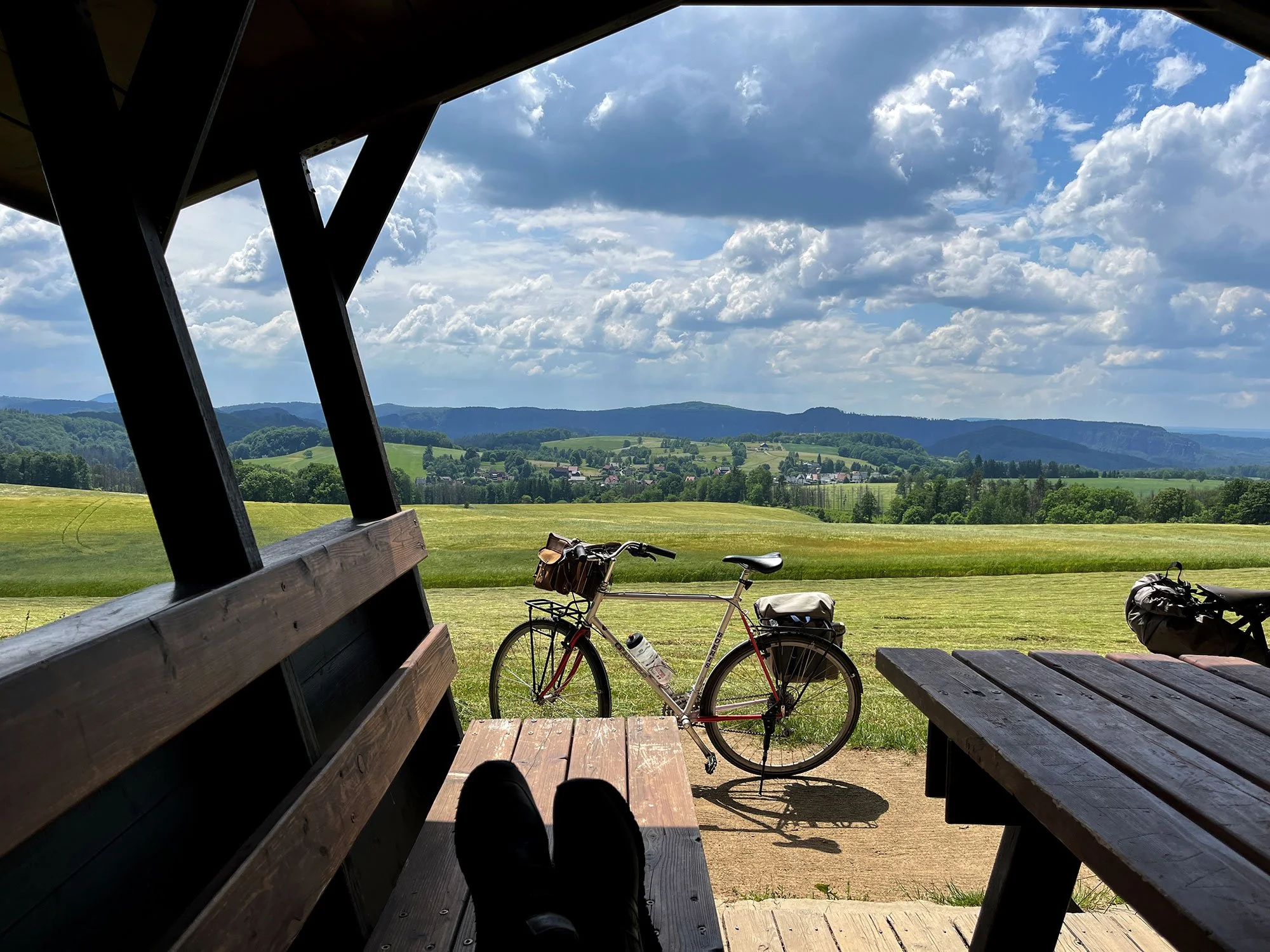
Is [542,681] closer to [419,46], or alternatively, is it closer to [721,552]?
[419,46]

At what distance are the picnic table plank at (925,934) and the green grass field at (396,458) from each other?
28.6m

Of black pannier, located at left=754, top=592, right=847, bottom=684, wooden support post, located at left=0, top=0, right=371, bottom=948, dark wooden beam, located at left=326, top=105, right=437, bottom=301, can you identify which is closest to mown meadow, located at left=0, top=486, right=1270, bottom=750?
black pannier, located at left=754, top=592, right=847, bottom=684

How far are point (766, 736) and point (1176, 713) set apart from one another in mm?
2977

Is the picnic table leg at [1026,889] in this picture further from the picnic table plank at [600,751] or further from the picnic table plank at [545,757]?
→ the picnic table plank at [545,757]

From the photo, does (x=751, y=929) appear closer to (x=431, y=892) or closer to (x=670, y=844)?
(x=670, y=844)

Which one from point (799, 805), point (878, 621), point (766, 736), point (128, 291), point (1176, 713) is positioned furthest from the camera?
point (878, 621)

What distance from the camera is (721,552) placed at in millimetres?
24844

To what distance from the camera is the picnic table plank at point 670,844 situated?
5.44ft

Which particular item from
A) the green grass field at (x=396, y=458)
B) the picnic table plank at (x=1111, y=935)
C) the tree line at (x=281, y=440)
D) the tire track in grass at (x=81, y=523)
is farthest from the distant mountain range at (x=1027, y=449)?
the picnic table plank at (x=1111, y=935)

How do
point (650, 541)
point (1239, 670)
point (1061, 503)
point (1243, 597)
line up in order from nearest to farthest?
point (1239, 670)
point (1243, 597)
point (650, 541)
point (1061, 503)

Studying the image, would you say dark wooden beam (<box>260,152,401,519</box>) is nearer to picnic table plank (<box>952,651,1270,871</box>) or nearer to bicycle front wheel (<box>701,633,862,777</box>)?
picnic table plank (<box>952,651,1270,871</box>)

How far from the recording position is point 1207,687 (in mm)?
2154

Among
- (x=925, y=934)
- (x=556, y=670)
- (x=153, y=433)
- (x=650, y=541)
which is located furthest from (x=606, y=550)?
(x=650, y=541)

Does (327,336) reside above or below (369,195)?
below
